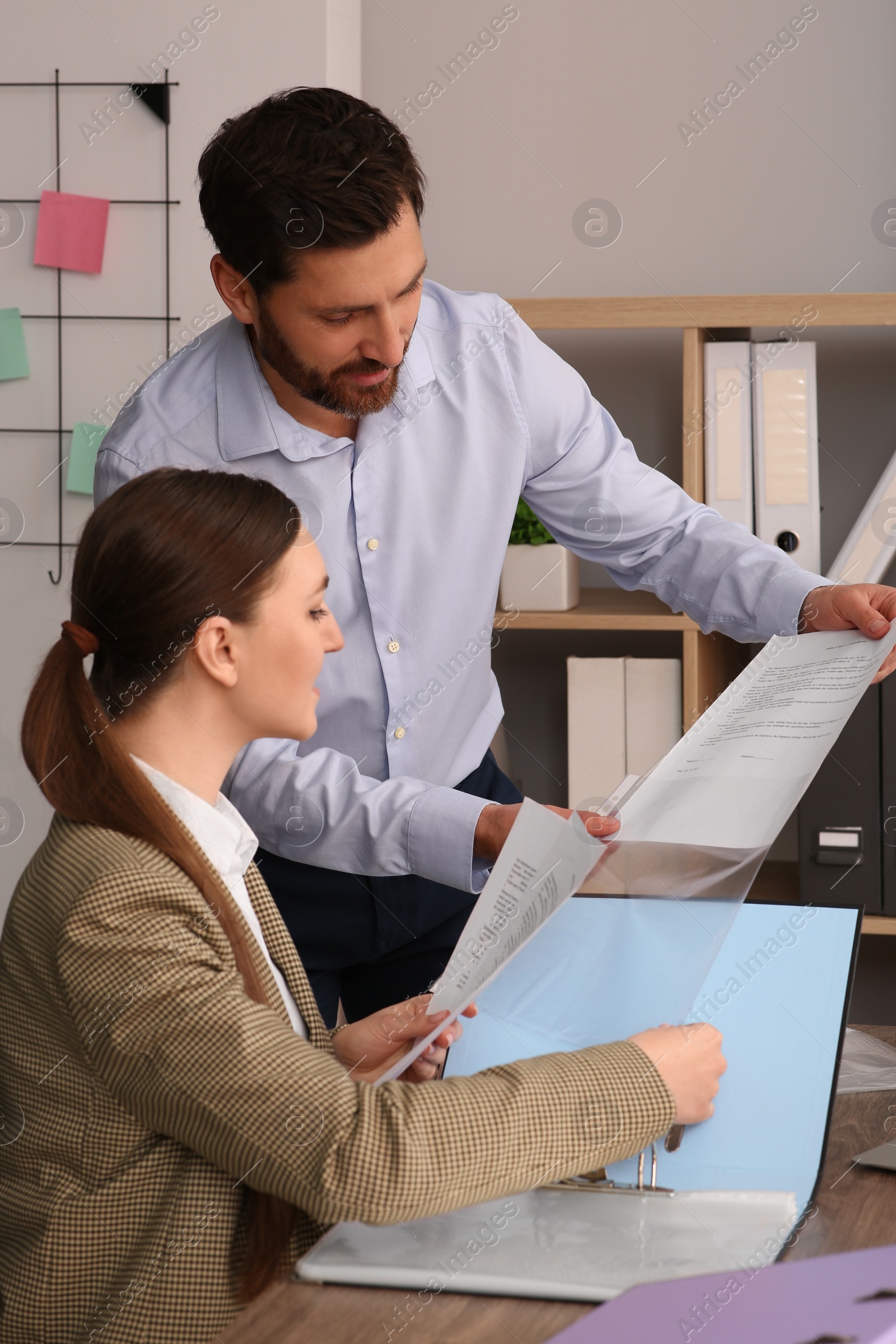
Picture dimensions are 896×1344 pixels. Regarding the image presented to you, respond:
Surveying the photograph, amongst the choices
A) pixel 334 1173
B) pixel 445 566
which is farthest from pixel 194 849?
pixel 445 566

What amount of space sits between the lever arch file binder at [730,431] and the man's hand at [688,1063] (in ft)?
4.49

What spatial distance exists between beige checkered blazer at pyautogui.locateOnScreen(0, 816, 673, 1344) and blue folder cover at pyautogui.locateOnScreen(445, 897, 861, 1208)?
0.07 meters

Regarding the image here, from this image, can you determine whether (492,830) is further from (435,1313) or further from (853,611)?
(435,1313)

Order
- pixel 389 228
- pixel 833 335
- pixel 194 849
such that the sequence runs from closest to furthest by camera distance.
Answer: pixel 194 849, pixel 389 228, pixel 833 335

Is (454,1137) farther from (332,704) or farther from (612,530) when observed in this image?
(612,530)

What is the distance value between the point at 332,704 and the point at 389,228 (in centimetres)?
50

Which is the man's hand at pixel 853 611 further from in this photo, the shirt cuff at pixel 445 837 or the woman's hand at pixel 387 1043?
the woman's hand at pixel 387 1043

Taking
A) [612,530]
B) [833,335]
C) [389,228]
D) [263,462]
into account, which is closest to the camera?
[389,228]

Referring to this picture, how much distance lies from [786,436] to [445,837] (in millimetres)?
1169

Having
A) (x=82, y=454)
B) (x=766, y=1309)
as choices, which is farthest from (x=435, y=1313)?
(x=82, y=454)

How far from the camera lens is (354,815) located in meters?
1.22

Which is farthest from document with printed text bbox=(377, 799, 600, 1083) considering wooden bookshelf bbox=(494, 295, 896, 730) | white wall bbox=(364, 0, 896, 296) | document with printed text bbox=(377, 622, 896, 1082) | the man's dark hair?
white wall bbox=(364, 0, 896, 296)

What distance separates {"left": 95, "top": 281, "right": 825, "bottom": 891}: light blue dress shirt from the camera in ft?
4.40

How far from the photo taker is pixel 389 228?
4.00ft
